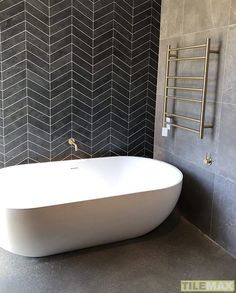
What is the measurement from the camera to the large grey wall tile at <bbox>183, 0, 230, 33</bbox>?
2.38 m

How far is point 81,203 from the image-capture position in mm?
2113

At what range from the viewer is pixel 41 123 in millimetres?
3004

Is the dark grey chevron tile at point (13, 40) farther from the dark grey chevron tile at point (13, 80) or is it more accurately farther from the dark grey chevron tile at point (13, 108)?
the dark grey chevron tile at point (13, 108)

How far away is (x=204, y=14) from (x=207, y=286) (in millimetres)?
2148

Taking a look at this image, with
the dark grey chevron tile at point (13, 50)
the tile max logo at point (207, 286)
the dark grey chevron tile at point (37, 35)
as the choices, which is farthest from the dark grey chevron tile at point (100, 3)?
the tile max logo at point (207, 286)

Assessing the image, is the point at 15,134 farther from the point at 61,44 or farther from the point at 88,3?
the point at 88,3

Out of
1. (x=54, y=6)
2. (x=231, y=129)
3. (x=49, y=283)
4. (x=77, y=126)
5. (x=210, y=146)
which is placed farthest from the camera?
(x=77, y=126)

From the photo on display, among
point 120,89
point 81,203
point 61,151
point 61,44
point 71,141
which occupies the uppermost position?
point 61,44

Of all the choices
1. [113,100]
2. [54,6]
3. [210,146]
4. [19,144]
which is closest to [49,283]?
[19,144]

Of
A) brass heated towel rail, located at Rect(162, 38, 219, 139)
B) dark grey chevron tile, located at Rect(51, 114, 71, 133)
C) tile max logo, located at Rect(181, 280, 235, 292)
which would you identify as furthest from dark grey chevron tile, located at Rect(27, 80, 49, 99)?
tile max logo, located at Rect(181, 280, 235, 292)

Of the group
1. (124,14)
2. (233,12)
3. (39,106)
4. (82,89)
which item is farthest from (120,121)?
(233,12)

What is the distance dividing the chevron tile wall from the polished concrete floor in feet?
3.71

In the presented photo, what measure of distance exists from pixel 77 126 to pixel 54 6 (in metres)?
1.15

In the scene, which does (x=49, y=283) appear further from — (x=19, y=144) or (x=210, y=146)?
(x=210, y=146)
